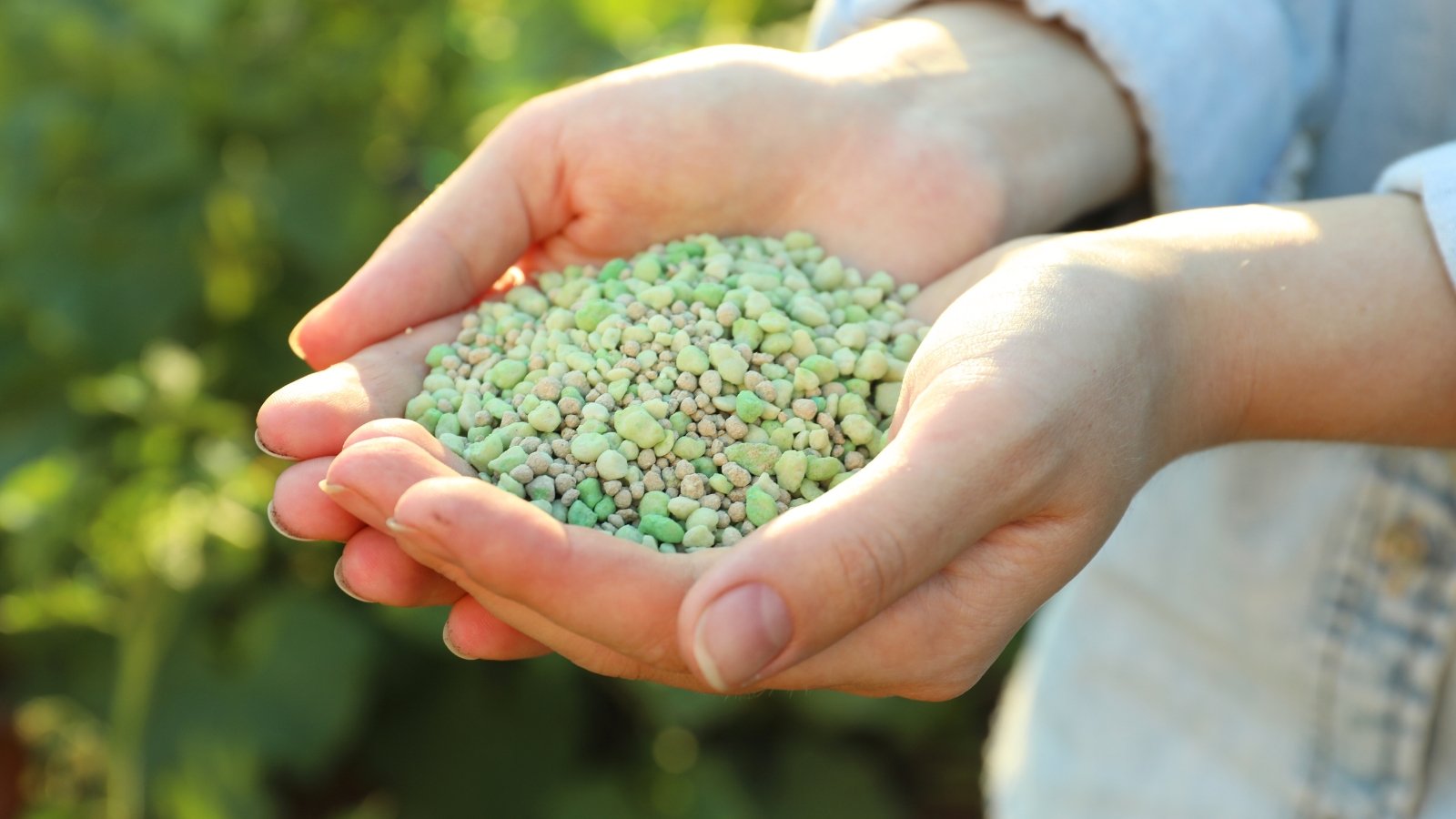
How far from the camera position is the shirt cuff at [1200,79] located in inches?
46.5

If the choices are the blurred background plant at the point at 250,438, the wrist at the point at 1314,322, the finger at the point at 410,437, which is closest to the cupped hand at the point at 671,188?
the finger at the point at 410,437

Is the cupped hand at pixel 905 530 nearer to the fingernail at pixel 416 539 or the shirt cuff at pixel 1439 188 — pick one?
the fingernail at pixel 416 539

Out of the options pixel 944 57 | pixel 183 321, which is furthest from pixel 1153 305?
pixel 183 321

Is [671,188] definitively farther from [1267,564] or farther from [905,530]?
[1267,564]

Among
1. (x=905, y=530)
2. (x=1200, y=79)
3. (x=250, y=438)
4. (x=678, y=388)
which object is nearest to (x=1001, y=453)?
(x=905, y=530)

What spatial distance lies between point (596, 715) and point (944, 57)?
118cm

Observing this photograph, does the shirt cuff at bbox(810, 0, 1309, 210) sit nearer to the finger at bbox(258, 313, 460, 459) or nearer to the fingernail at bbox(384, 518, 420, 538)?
the finger at bbox(258, 313, 460, 459)

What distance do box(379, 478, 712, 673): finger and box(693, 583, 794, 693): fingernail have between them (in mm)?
76

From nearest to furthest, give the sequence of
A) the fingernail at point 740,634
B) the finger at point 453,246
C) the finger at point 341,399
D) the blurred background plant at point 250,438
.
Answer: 1. the fingernail at point 740,634
2. the finger at point 341,399
3. the finger at point 453,246
4. the blurred background plant at point 250,438

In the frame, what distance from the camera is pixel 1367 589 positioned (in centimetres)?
110

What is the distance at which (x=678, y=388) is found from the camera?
1.05 meters

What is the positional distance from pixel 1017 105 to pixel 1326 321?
1.25ft

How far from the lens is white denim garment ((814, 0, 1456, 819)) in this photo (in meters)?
1.08

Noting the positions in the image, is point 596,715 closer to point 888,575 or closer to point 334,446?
point 334,446
